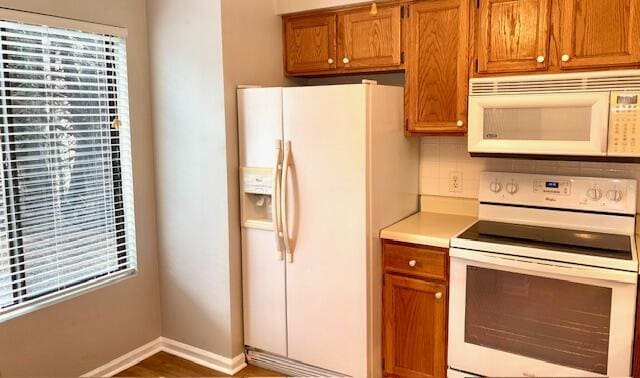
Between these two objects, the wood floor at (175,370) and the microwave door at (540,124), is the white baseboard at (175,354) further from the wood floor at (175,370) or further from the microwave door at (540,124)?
the microwave door at (540,124)

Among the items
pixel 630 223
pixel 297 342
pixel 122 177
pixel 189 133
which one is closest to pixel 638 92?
pixel 630 223

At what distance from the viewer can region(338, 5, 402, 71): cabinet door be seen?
288cm

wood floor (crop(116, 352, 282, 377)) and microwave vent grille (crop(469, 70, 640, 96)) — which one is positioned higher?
microwave vent grille (crop(469, 70, 640, 96))

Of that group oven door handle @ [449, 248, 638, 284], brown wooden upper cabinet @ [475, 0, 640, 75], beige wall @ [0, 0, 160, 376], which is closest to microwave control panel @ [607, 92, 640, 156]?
brown wooden upper cabinet @ [475, 0, 640, 75]

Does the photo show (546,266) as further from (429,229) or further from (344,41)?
(344,41)

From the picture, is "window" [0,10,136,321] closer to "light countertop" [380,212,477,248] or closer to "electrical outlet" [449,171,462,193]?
"light countertop" [380,212,477,248]

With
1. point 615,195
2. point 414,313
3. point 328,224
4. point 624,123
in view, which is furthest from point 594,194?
point 328,224

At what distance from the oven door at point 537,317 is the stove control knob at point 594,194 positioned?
1.93 feet

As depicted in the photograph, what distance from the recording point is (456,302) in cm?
256

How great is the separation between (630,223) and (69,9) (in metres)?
3.07

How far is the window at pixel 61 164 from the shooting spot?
99.2 inches

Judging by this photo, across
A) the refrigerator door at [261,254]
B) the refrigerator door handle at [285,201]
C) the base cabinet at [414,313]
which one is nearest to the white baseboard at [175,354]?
the refrigerator door at [261,254]

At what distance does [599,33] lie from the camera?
2350 millimetres

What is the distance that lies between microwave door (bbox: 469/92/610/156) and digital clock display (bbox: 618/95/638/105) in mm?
52
